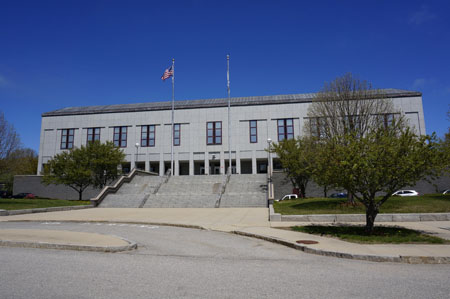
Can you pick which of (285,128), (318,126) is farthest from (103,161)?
(285,128)

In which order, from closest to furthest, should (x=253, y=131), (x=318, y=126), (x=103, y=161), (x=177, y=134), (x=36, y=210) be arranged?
(x=36, y=210) < (x=318, y=126) < (x=103, y=161) < (x=253, y=131) < (x=177, y=134)

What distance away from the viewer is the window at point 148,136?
52.2 metres

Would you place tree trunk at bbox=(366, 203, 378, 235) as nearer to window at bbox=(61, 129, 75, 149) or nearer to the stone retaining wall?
the stone retaining wall

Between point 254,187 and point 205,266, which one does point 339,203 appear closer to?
point 254,187

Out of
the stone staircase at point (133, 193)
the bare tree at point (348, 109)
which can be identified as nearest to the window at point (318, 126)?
the bare tree at point (348, 109)

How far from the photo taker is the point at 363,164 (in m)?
10.9

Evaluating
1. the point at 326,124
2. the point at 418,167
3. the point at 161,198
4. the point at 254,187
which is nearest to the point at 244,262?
the point at 418,167

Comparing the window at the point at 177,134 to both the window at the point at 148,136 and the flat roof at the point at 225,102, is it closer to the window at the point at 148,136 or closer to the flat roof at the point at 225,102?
the flat roof at the point at 225,102

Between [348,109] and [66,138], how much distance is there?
47.9 metres

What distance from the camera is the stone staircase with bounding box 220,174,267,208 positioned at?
26686mm

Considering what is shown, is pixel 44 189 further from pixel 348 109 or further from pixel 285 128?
pixel 348 109

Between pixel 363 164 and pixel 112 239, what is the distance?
8.65 metres

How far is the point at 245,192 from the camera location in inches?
1179

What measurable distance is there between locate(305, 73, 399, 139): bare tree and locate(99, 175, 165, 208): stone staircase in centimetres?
1703
